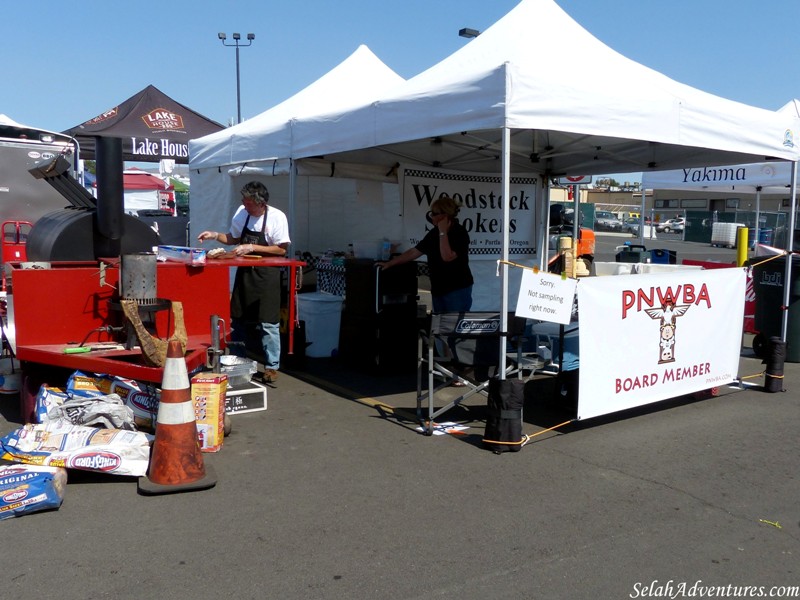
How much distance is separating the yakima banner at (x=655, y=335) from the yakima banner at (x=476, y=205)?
7.51ft

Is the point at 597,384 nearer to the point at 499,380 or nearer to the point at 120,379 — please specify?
the point at 499,380

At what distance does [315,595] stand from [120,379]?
262 cm

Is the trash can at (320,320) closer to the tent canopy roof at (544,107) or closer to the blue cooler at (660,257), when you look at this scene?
the tent canopy roof at (544,107)

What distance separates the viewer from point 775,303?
339 inches

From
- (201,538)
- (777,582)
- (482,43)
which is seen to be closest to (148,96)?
(482,43)

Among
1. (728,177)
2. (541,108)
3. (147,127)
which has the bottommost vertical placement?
(541,108)

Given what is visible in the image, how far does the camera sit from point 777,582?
3.28 metres

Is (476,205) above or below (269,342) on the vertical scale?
→ above

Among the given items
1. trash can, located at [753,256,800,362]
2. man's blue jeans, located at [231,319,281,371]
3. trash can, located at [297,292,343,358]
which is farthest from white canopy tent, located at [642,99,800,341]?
man's blue jeans, located at [231,319,281,371]

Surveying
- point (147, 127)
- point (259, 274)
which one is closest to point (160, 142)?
point (147, 127)

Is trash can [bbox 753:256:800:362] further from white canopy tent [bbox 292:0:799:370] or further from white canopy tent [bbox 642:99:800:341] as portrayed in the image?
white canopy tent [bbox 642:99:800:341]

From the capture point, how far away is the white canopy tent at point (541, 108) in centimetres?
495

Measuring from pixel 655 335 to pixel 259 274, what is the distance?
11.4 feet

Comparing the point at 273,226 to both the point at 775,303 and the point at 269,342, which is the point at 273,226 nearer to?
the point at 269,342
